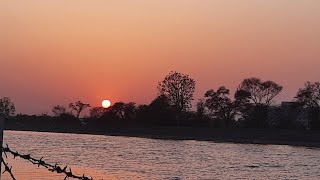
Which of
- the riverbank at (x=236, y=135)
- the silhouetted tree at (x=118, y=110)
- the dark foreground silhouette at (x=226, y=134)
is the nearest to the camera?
the riverbank at (x=236, y=135)

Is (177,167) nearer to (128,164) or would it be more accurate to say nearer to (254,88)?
(128,164)

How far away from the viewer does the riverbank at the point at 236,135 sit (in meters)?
88.3

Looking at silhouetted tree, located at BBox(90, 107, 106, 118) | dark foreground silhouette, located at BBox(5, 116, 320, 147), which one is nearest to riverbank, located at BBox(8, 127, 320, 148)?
dark foreground silhouette, located at BBox(5, 116, 320, 147)

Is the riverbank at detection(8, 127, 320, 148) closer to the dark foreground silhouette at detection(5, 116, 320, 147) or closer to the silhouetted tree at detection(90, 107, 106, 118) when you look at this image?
the dark foreground silhouette at detection(5, 116, 320, 147)

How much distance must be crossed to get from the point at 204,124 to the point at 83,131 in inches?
1177

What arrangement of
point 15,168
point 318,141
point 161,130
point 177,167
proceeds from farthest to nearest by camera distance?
1. point 161,130
2. point 318,141
3. point 177,167
4. point 15,168

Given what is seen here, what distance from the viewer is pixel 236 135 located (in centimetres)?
9531

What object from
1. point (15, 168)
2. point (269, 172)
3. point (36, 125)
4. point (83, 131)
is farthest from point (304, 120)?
point (15, 168)

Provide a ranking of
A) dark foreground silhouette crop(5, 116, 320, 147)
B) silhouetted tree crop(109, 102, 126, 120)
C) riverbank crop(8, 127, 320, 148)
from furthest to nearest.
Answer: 1. silhouetted tree crop(109, 102, 126, 120)
2. dark foreground silhouette crop(5, 116, 320, 147)
3. riverbank crop(8, 127, 320, 148)

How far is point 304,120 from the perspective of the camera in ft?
364

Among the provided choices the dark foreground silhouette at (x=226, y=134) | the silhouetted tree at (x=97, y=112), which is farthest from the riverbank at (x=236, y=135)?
the silhouetted tree at (x=97, y=112)

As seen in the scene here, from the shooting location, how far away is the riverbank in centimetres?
8832

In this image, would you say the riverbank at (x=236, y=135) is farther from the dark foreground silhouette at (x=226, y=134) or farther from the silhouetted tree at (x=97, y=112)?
the silhouetted tree at (x=97, y=112)

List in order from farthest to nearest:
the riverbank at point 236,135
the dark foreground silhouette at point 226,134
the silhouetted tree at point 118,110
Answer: the silhouetted tree at point 118,110 → the dark foreground silhouette at point 226,134 → the riverbank at point 236,135
